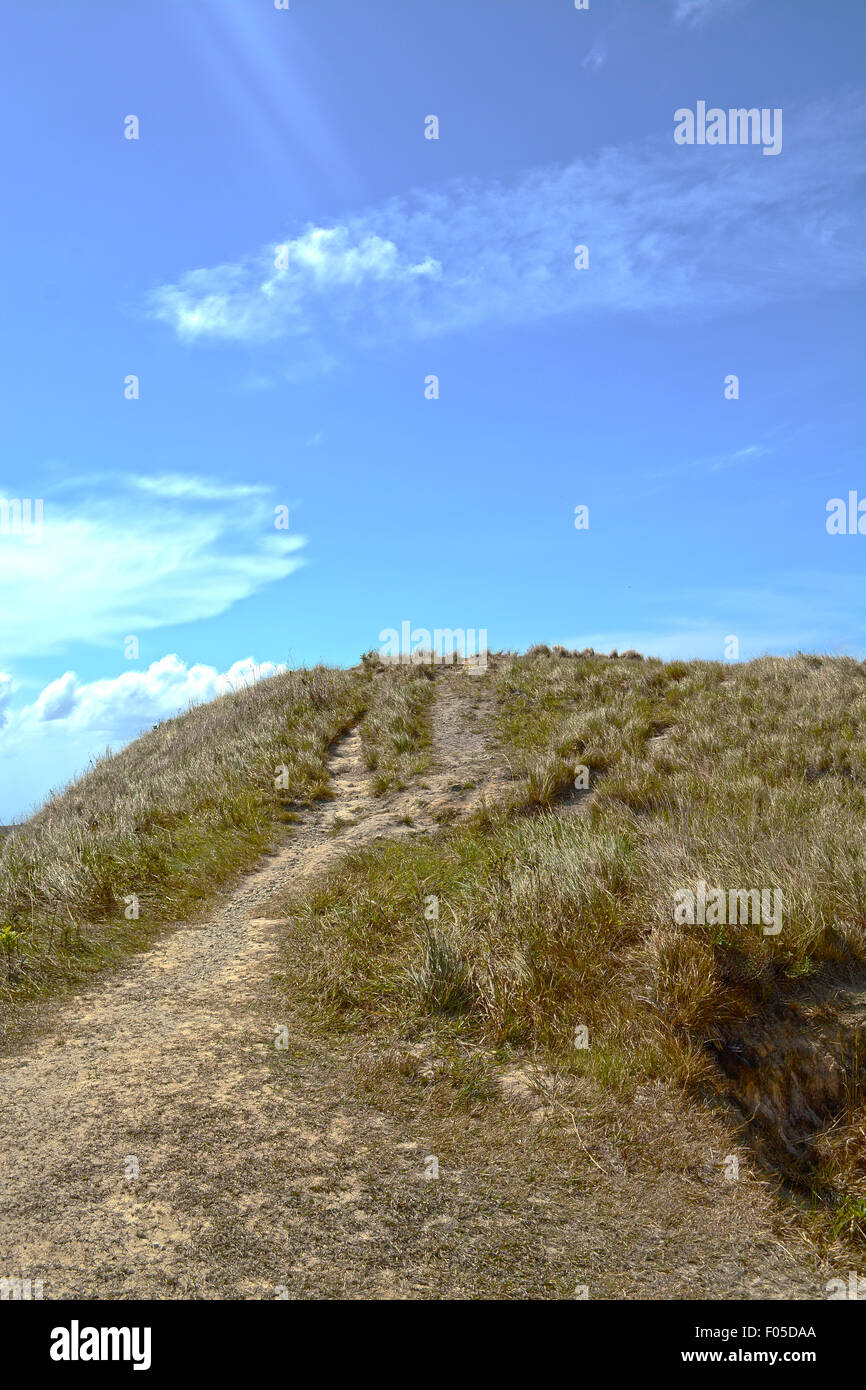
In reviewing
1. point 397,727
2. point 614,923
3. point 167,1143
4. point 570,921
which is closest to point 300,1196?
point 167,1143

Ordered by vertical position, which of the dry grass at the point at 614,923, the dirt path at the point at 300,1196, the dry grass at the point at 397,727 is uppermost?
the dry grass at the point at 397,727

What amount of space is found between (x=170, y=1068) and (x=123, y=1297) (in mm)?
2438

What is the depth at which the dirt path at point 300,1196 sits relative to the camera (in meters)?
4.48

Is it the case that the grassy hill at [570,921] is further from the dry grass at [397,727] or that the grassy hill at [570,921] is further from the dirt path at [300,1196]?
the dirt path at [300,1196]

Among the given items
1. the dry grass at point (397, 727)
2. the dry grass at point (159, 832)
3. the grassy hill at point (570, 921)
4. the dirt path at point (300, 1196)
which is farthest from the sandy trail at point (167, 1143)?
the dry grass at point (397, 727)

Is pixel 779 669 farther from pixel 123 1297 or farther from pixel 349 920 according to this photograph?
pixel 123 1297

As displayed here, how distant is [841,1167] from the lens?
Answer: 18.5 ft

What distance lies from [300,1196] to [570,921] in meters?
3.60

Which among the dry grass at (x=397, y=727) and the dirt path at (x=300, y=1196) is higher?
the dry grass at (x=397, y=727)

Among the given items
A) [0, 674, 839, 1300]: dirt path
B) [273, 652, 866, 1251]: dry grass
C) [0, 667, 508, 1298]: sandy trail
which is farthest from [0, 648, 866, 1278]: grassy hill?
[0, 667, 508, 1298]: sandy trail

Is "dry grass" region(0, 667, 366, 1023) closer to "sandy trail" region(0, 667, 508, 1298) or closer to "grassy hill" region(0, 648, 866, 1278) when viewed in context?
"grassy hill" region(0, 648, 866, 1278)

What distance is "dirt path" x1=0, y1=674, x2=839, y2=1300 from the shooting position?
4.48 m

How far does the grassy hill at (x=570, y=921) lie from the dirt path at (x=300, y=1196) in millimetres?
215

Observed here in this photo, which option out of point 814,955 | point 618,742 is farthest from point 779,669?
point 814,955
